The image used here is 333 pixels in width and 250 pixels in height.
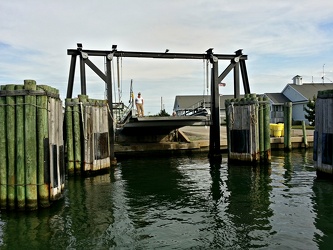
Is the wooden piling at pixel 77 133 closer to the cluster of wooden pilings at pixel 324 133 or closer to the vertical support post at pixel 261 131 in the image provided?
the vertical support post at pixel 261 131

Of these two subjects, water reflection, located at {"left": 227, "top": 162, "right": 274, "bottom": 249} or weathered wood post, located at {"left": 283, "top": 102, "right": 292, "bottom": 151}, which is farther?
weathered wood post, located at {"left": 283, "top": 102, "right": 292, "bottom": 151}

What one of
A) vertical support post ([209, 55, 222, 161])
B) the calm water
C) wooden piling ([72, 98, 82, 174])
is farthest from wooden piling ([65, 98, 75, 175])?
vertical support post ([209, 55, 222, 161])

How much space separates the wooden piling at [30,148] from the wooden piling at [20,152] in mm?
94

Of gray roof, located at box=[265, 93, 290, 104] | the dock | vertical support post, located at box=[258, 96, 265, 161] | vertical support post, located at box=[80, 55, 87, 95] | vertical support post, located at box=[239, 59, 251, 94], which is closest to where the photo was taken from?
vertical support post, located at box=[258, 96, 265, 161]

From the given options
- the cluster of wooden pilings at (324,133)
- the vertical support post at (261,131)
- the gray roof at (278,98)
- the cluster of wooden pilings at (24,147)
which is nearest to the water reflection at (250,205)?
the vertical support post at (261,131)

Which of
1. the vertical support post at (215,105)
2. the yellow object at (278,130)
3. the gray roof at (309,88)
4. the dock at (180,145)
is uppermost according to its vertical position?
the gray roof at (309,88)

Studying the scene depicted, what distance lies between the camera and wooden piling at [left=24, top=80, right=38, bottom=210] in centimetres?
849

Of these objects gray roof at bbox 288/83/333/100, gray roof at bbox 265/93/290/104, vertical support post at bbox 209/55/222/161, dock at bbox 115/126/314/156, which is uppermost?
gray roof at bbox 288/83/333/100

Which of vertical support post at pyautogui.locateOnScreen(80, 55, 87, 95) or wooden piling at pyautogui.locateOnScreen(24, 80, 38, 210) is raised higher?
vertical support post at pyautogui.locateOnScreen(80, 55, 87, 95)

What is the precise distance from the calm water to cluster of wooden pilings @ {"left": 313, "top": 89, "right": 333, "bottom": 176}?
640 millimetres

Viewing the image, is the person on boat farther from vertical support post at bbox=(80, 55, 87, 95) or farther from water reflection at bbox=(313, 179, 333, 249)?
water reflection at bbox=(313, 179, 333, 249)

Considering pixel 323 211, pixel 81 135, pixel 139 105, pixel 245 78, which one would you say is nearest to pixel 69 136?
pixel 81 135

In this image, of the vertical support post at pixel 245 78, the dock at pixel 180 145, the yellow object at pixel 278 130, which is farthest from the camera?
the yellow object at pixel 278 130

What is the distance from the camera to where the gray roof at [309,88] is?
49.5 m
